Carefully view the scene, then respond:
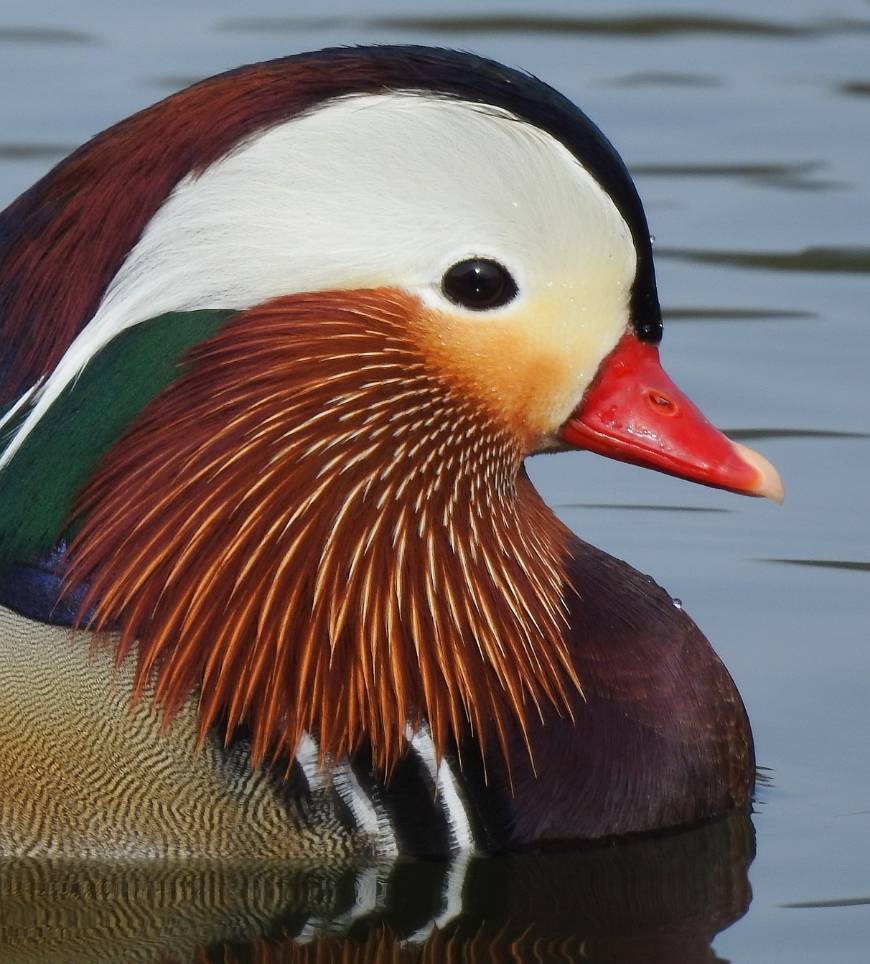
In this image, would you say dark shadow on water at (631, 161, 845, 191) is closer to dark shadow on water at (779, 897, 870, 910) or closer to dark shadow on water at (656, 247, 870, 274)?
dark shadow on water at (656, 247, 870, 274)

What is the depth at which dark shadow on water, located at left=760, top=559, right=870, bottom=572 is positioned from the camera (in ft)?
21.9

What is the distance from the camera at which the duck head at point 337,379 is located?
4762 millimetres

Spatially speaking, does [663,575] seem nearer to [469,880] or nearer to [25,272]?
[469,880]

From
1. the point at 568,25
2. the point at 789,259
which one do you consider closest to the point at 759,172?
the point at 789,259

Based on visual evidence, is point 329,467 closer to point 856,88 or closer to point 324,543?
point 324,543

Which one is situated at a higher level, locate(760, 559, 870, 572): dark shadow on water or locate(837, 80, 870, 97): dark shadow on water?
locate(837, 80, 870, 97): dark shadow on water

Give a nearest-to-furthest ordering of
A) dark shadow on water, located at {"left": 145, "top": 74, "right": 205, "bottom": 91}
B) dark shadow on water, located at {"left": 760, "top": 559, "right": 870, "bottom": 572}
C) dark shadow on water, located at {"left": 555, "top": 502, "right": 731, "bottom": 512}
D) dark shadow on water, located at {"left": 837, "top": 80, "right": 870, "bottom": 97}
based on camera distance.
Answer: dark shadow on water, located at {"left": 760, "top": 559, "right": 870, "bottom": 572}
dark shadow on water, located at {"left": 555, "top": 502, "right": 731, "bottom": 512}
dark shadow on water, located at {"left": 145, "top": 74, "right": 205, "bottom": 91}
dark shadow on water, located at {"left": 837, "top": 80, "right": 870, "bottom": 97}

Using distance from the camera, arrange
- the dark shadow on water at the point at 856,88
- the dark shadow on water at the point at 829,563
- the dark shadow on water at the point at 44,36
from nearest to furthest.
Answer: the dark shadow on water at the point at 829,563, the dark shadow on water at the point at 856,88, the dark shadow on water at the point at 44,36

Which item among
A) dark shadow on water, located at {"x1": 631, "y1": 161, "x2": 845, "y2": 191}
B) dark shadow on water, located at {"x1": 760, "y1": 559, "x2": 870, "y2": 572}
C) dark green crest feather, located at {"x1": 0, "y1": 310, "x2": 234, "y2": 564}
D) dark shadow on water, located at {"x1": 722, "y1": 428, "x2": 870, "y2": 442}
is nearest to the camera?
dark green crest feather, located at {"x1": 0, "y1": 310, "x2": 234, "y2": 564}

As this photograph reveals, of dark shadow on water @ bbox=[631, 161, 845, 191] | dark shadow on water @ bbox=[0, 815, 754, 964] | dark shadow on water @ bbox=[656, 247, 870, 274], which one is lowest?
dark shadow on water @ bbox=[0, 815, 754, 964]

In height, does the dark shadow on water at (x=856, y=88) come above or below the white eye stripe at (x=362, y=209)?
above

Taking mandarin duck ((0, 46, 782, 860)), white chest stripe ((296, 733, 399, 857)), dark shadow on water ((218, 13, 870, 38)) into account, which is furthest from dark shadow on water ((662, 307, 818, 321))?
white chest stripe ((296, 733, 399, 857))

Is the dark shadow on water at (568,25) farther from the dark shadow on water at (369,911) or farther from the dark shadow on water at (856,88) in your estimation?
the dark shadow on water at (369,911)

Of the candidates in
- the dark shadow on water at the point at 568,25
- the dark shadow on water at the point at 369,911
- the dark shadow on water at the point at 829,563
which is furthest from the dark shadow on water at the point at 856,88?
the dark shadow on water at the point at 369,911
